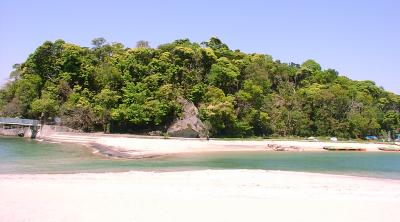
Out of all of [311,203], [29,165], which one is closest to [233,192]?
[311,203]

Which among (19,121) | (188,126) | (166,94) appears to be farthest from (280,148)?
(19,121)

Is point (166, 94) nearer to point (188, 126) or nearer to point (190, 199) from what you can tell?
point (188, 126)

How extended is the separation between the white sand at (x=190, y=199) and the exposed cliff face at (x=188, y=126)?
3670 cm

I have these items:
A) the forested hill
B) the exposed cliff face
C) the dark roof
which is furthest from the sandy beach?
the forested hill

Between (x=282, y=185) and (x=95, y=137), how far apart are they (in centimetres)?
3881

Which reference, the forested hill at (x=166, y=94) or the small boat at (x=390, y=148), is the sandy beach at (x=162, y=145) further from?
the forested hill at (x=166, y=94)

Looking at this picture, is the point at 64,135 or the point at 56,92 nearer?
the point at 64,135

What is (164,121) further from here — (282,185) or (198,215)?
(198,215)

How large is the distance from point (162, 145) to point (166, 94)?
1724 centimetres

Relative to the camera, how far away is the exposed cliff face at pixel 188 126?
57.1 m

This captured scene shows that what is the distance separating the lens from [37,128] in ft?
196

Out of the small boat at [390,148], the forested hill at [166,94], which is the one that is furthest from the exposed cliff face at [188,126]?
the small boat at [390,148]

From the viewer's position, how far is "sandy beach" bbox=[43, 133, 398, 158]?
1550 inches

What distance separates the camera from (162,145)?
44.4m
